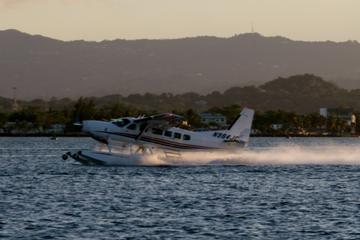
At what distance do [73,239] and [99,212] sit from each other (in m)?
6.65

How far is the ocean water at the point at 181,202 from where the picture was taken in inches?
1282

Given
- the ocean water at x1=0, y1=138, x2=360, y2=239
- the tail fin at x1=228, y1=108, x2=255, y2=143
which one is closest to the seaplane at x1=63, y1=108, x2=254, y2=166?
the tail fin at x1=228, y1=108, x2=255, y2=143

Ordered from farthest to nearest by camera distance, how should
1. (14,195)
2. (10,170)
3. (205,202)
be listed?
(10,170)
(14,195)
(205,202)

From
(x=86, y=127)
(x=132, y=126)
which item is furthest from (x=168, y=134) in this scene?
(x=86, y=127)

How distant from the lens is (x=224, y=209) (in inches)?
1516

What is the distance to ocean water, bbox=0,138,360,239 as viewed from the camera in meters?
32.6

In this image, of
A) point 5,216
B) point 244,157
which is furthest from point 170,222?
point 244,157

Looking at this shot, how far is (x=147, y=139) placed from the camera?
196ft

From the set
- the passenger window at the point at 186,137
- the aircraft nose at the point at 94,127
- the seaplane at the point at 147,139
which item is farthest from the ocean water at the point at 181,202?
the aircraft nose at the point at 94,127

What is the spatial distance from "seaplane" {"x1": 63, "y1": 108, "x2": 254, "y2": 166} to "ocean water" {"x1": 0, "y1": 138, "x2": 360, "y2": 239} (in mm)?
947

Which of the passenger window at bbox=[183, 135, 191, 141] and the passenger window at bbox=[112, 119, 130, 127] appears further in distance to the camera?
the passenger window at bbox=[183, 135, 191, 141]

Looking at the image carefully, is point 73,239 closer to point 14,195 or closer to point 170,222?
point 170,222

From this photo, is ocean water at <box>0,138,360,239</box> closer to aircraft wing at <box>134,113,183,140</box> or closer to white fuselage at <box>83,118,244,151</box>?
white fuselage at <box>83,118,244,151</box>

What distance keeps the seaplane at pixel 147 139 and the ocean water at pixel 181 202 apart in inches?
37.3
